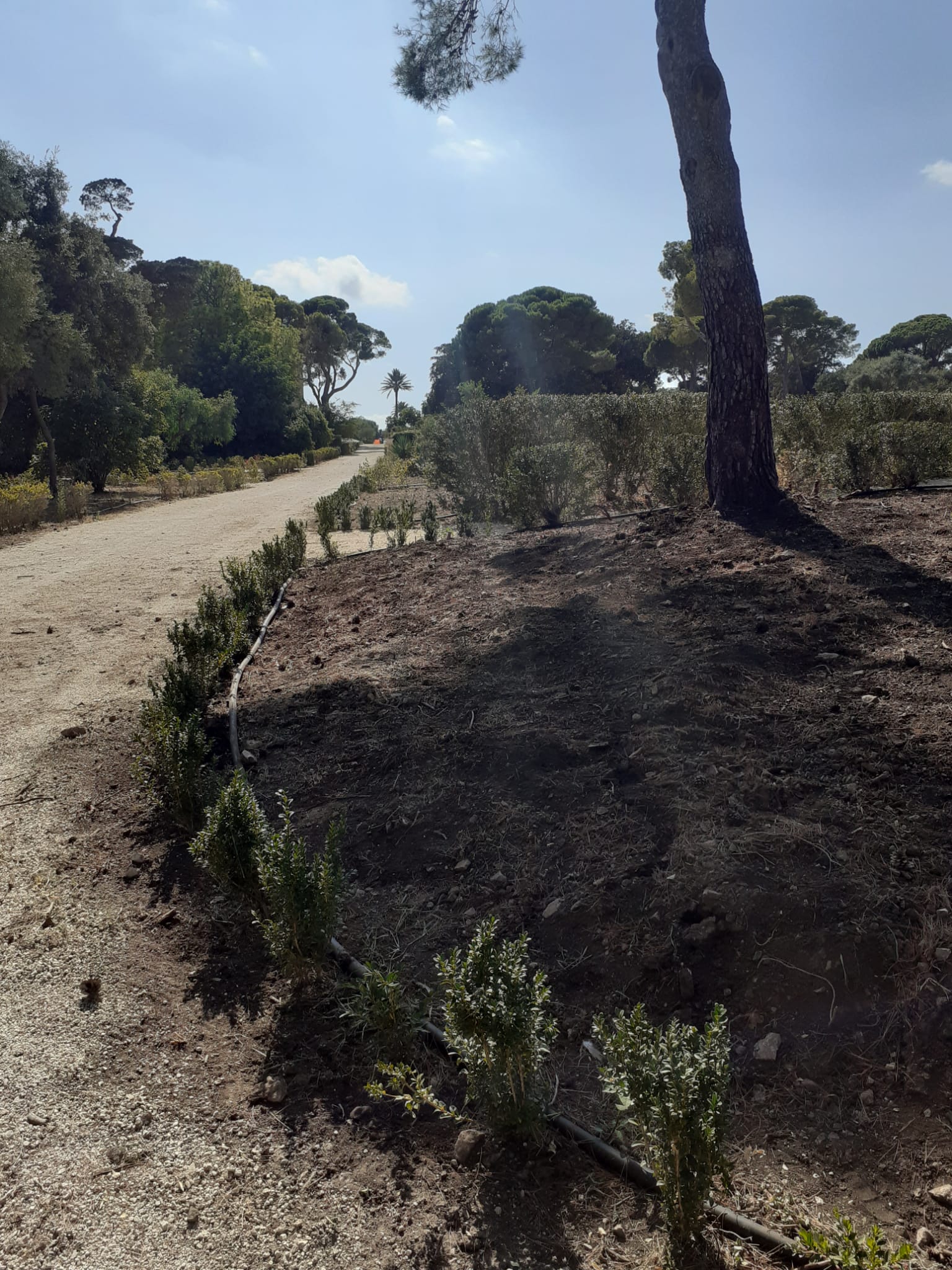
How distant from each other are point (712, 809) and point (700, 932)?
49 centimetres

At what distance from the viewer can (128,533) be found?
475 inches

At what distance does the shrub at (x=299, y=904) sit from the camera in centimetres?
211

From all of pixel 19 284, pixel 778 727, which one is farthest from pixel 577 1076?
pixel 19 284

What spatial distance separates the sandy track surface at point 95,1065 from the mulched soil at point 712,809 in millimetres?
327

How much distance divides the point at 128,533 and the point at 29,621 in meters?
6.12

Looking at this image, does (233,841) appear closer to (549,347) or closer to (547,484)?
(547,484)

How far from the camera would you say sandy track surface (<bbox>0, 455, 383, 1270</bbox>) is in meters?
1.52

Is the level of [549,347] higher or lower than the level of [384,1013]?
higher

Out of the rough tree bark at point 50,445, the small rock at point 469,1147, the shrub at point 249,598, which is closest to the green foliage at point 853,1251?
the small rock at point 469,1147

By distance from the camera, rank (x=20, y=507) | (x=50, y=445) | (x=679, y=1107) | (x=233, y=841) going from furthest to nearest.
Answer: (x=50, y=445)
(x=20, y=507)
(x=233, y=841)
(x=679, y=1107)

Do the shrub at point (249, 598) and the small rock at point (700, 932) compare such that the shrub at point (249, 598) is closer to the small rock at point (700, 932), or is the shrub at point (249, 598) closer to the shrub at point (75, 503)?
the small rock at point (700, 932)

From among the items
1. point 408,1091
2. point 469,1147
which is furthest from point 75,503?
point 469,1147

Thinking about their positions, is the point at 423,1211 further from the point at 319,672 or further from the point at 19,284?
the point at 19,284

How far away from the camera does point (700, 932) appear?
6.67 ft
